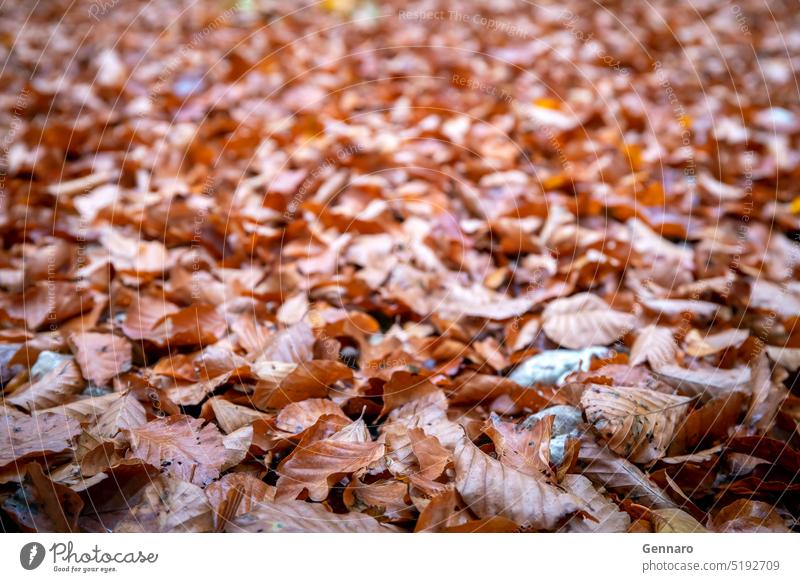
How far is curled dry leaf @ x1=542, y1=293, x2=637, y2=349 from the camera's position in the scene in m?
1.24

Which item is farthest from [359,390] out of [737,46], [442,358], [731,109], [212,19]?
[737,46]

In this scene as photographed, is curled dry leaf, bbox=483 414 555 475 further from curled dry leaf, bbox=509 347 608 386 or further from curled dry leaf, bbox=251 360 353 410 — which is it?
curled dry leaf, bbox=251 360 353 410

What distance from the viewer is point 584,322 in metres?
1.27

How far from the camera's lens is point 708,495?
94 centimetres

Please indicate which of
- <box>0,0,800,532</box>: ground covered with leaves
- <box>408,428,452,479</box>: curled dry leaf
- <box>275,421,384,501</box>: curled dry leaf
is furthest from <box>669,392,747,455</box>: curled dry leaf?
<box>275,421,384,501</box>: curled dry leaf

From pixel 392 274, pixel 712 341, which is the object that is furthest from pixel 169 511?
pixel 712 341

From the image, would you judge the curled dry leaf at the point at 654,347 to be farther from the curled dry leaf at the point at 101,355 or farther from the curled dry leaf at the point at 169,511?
the curled dry leaf at the point at 101,355

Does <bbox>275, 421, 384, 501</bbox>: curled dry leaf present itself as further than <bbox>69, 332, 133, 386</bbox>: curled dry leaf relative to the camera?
No

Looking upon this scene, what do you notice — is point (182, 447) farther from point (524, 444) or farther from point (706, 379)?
point (706, 379)

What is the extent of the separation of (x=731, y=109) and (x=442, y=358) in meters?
1.72

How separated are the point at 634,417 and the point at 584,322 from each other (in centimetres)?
33

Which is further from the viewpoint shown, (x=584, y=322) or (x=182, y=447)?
(x=584, y=322)

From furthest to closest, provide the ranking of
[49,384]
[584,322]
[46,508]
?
[584,322]
[49,384]
[46,508]

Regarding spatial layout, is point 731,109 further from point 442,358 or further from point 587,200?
point 442,358
